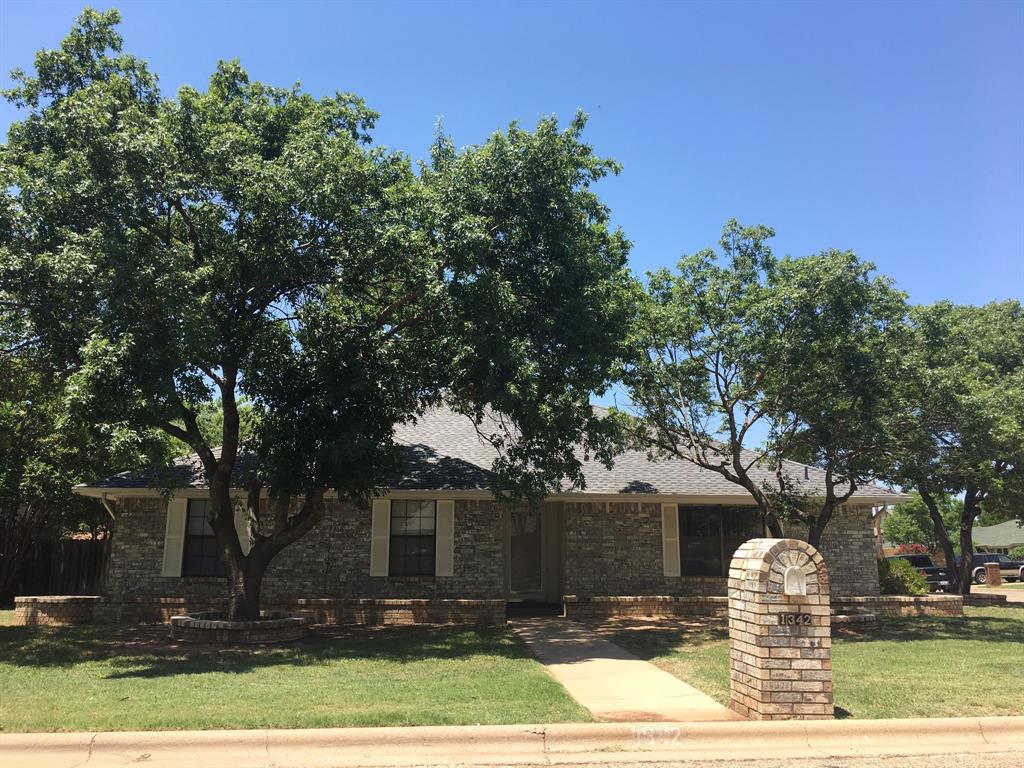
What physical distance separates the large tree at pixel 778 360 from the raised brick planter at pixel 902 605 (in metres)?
2.45

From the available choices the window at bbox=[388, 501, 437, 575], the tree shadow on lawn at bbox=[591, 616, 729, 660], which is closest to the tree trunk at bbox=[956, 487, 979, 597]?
the tree shadow on lawn at bbox=[591, 616, 729, 660]

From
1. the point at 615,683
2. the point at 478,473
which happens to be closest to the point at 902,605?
the point at 478,473

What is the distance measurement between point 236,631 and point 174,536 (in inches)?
210

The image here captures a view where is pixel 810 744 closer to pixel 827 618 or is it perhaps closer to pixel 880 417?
pixel 827 618

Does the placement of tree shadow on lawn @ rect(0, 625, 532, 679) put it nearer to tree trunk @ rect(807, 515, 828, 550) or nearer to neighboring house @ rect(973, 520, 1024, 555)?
tree trunk @ rect(807, 515, 828, 550)

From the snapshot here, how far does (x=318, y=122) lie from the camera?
13.0 m

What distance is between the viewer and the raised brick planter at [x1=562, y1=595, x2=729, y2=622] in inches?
646

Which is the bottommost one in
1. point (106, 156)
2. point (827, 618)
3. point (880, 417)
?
point (827, 618)

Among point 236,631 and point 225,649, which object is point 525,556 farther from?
point 225,649

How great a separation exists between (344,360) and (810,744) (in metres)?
8.98

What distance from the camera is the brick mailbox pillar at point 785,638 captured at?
293 inches

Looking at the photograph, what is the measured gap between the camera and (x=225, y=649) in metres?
11.9

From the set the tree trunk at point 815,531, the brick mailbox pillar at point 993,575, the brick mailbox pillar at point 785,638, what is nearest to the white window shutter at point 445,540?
the tree trunk at point 815,531

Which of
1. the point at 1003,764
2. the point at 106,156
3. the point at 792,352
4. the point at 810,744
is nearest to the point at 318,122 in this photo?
the point at 106,156
